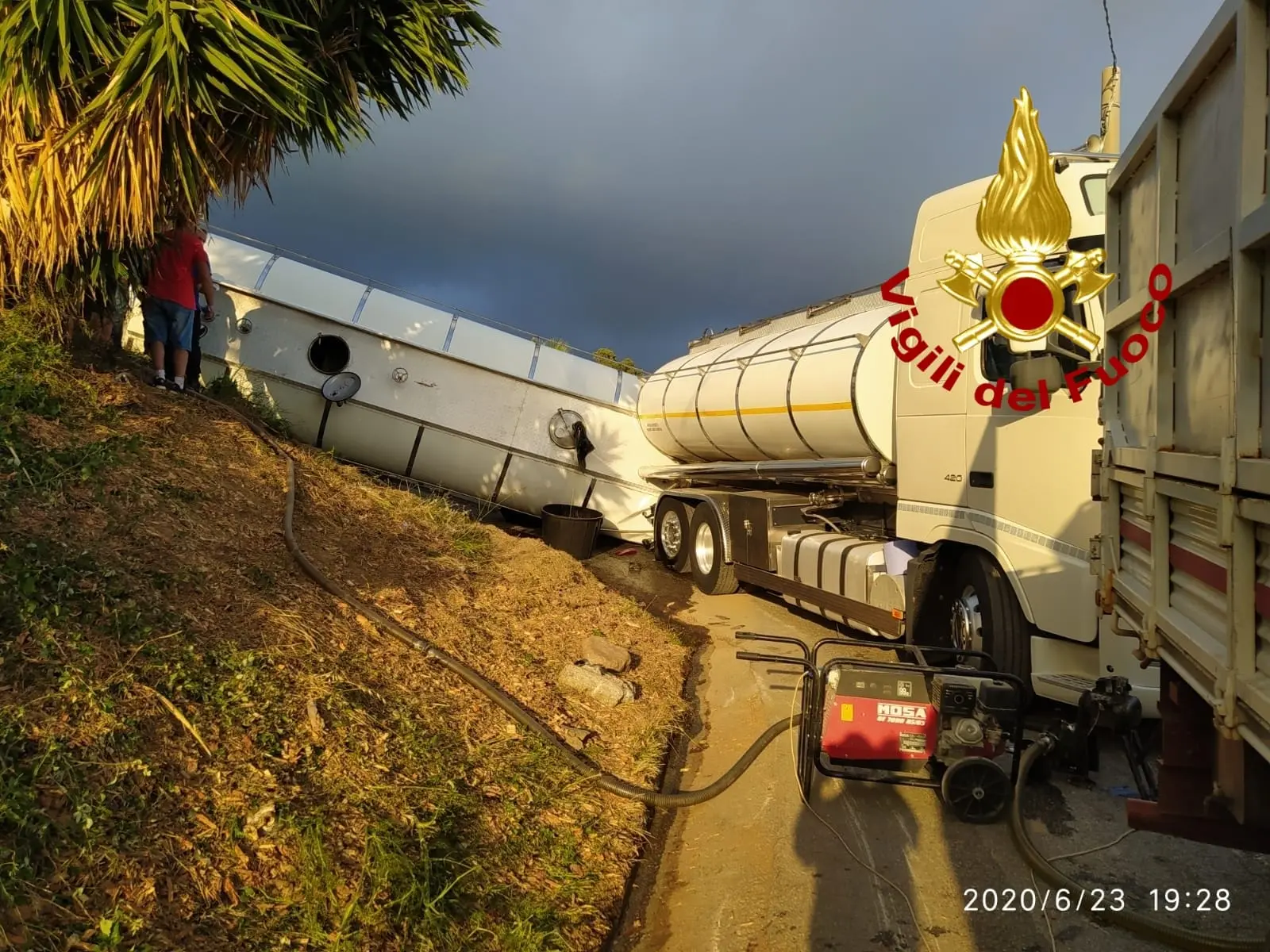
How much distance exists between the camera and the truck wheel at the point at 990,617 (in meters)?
5.23

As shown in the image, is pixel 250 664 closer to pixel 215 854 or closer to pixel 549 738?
pixel 215 854

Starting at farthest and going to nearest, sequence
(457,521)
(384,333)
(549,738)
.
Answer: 1. (384,333)
2. (457,521)
3. (549,738)

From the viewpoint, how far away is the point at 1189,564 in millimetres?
2600

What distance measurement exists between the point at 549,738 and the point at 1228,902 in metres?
3.13

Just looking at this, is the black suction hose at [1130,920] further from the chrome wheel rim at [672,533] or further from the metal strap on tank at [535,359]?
the metal strap on tank at [535,359]

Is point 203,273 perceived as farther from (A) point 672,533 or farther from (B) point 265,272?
(A) point 672,533

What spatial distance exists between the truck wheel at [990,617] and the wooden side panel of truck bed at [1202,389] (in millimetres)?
1613

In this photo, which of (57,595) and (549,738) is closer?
(57,595)

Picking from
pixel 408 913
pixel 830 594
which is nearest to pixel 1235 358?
pixel 408 913

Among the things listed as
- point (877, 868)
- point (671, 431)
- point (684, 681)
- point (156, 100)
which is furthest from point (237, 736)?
point (671, 431)

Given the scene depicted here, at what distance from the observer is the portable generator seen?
418cm

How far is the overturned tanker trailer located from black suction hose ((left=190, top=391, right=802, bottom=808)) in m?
5.40

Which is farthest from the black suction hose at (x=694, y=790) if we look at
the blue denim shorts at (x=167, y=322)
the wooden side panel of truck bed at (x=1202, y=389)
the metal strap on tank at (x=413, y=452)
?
the metal strap on tank at (x=413, y=452)

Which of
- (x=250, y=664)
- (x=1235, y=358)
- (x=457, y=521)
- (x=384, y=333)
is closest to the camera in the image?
(x=1235, y=358)
